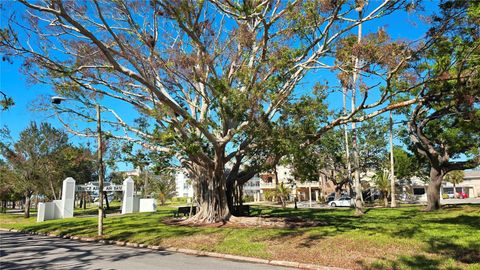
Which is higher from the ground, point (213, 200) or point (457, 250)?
point (213, 200)

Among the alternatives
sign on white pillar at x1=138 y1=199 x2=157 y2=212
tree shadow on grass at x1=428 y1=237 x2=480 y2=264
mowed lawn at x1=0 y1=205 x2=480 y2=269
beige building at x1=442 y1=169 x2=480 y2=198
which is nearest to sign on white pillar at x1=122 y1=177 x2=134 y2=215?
sign on white pillar at x1=138 y1=199 x2=157 y2=212

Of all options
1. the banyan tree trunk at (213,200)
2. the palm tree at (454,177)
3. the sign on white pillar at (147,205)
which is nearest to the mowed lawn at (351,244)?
the banyan tree trunk at (213,200)

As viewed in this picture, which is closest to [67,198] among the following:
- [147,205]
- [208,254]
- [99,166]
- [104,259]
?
[147,205]

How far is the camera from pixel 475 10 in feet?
37.8

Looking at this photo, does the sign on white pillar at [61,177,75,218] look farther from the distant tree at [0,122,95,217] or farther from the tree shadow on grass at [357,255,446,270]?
the tree shadow on grass at [357,255,446,270]

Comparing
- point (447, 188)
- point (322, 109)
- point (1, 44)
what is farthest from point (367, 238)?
point (447, 188)

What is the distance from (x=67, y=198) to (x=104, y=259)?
22.2m

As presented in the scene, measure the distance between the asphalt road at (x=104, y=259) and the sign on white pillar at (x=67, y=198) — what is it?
57.8 feet

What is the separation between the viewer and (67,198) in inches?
1216

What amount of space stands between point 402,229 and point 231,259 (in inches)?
253

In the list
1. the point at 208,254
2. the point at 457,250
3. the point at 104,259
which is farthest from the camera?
the point at 208,254

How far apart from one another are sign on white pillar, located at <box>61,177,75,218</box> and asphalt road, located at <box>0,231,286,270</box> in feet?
57.8

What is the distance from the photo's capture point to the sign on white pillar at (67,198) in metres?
30.5

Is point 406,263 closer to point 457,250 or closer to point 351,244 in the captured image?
point 457,250
